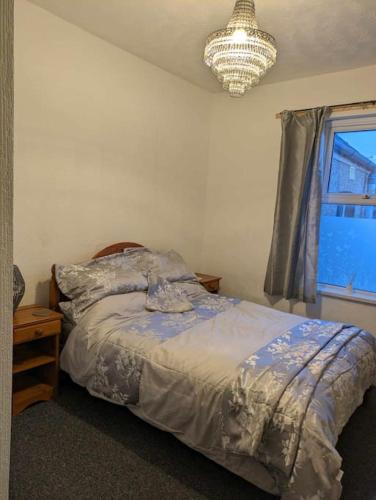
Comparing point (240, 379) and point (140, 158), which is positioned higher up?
point (140, 158)

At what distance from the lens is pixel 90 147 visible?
2809 mm

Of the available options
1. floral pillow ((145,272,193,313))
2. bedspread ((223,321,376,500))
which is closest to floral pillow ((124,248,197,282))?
floral pillow ((145,272,193,313))

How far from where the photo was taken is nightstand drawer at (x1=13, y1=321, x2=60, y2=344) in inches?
83.4

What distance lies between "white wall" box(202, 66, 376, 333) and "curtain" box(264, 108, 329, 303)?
0.54 feet

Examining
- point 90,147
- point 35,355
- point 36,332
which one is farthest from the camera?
point 90,147

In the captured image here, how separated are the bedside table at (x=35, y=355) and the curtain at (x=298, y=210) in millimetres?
2025

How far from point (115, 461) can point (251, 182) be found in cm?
274

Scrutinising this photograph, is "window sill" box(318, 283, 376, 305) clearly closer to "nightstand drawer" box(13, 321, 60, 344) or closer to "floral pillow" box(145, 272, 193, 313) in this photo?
"floral pillow" box(145, 272, 193, 313)

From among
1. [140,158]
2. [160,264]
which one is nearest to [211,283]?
[160,264]

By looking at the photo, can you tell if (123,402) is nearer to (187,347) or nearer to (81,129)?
(187,347)

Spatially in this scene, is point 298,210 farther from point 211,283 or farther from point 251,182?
point 211,283

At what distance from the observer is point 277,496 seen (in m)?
1.68

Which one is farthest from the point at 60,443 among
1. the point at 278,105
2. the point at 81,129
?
the point at 278,105

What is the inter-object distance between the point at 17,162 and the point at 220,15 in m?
1.64
